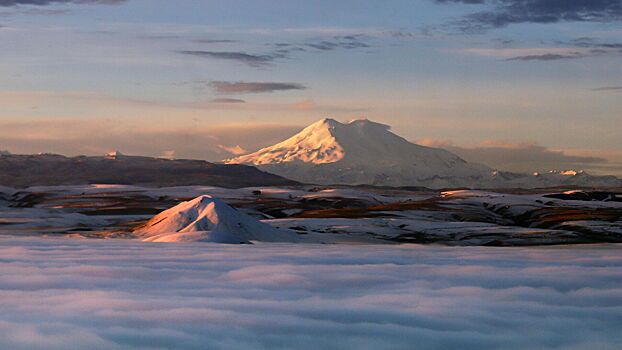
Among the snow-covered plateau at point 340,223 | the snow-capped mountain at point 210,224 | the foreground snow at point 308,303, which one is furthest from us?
the snow-covered plateau at point 340,223

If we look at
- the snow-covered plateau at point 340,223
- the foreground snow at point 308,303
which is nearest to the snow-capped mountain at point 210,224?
the snow-covered plateau at point 340,223

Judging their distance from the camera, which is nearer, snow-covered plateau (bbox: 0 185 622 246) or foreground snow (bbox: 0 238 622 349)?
foreground snow (bbox: 0 238 622 349)

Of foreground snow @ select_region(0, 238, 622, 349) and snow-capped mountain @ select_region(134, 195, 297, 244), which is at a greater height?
foreground snow @ select_region(0, 238, 622, 349)

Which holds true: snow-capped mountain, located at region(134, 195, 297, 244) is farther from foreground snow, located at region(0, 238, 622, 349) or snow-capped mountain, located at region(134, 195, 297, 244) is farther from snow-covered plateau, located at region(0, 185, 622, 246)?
foreground snow, located at region(0, 238, 622, 349)

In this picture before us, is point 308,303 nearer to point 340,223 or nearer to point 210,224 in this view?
point 210,224

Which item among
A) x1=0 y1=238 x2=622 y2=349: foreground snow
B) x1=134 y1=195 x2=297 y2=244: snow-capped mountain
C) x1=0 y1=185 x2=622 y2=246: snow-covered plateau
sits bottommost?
x1=0 y1=185 x2=622 y2=246: snow-covered plateau

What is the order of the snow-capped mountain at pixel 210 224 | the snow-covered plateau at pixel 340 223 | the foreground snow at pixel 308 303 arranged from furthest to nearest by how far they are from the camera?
the snow-covered plateau at pixel 340 223 < the snow-capped mountain at pixel 210 224 < the foreground snow at pixel 308 303

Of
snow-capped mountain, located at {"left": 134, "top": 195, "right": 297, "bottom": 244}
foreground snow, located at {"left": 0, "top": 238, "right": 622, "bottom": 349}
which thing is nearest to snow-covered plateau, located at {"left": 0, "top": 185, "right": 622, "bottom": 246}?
snow-capped mountain, located at {"left": 134, "top": 195, "right": 297, "bottom": 244}

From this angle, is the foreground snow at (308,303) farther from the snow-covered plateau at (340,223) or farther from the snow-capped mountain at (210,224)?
the snow-capped mountain at (210,224)
